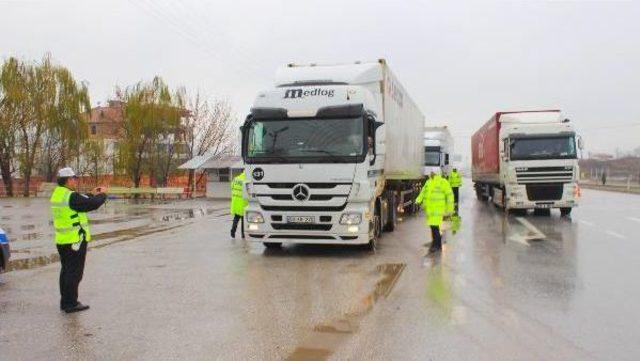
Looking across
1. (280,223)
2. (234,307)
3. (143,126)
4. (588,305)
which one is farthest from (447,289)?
(143,126)

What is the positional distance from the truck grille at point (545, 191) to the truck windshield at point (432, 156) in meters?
8.60

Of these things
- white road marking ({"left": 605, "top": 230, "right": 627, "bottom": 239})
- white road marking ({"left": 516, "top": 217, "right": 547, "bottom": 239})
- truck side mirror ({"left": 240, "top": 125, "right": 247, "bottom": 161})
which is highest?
truck side mirror ({"left": 240, "top": 125, "right": 247, "bottom": 161})

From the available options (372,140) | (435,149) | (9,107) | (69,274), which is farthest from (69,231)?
(9,107)

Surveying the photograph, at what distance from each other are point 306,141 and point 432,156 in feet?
58.2

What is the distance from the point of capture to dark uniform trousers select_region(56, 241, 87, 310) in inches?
271

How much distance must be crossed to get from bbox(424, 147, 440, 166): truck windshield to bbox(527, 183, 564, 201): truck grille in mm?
8601

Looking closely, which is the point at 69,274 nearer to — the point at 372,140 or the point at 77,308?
the point at 77,308

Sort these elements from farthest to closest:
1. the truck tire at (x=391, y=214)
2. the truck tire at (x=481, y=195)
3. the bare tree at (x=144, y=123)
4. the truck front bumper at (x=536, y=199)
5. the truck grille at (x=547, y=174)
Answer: the bare tree at (x=144, y=123), the truck tire at (x=481, y=195), the truck front bumper at (x=536, y=199), the truck grille at (x=547, y=174), the truck tire at (x=391, y=214)

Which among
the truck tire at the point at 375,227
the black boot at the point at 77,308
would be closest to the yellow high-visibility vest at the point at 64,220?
the black boot at the point at 77,308

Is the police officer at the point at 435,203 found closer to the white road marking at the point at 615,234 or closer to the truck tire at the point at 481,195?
the white road marking at the point at 615,234

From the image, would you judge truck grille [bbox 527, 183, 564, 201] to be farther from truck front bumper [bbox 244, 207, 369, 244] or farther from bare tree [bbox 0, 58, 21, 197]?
bare tree [bbox 0, 58, 21, 197]

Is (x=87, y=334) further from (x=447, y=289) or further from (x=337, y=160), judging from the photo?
(x=337, y=160)

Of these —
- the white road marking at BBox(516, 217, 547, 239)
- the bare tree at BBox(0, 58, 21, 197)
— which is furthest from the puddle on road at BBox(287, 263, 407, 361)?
the bare tree at BBox(0, 58, 21, 197)

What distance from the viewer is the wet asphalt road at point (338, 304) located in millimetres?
5375
